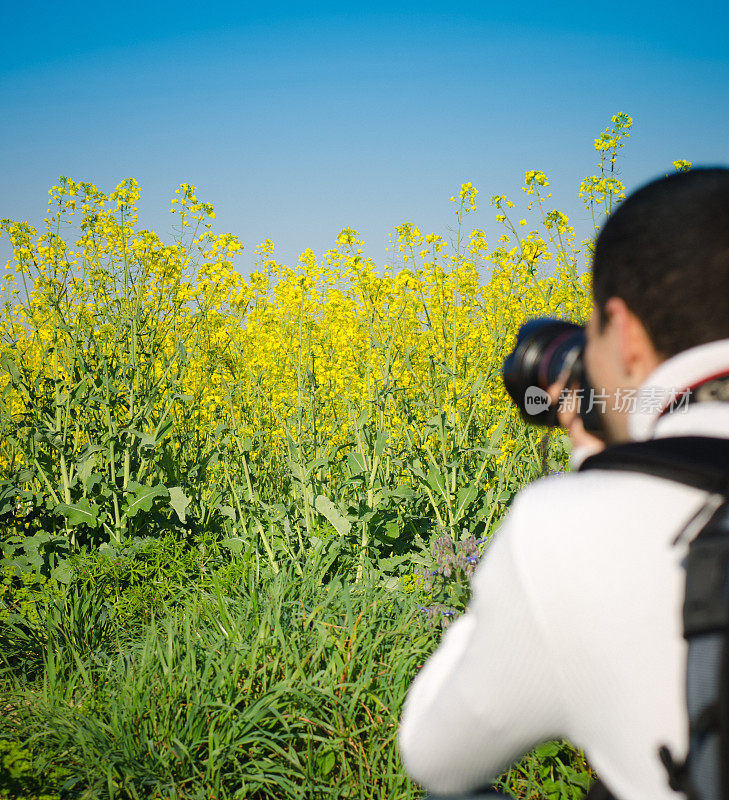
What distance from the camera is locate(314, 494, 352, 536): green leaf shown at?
3.19 meters

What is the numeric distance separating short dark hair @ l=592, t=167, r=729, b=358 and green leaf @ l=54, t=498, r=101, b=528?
10.1 ft

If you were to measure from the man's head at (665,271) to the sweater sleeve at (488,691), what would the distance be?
0.22 m

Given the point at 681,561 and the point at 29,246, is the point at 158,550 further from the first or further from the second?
the point at 681,561

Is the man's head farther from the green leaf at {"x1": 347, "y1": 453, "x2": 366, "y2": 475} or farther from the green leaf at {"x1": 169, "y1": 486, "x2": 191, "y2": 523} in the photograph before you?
the green leaf at {"x1": 169, "y1": 486, "x2": 191, "y2": 523}

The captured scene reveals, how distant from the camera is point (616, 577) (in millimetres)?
609

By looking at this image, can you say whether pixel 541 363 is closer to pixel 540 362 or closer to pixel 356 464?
pixel 540 362

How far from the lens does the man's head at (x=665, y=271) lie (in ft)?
2.18

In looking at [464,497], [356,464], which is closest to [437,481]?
[464,497]

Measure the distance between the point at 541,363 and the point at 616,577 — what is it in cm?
52

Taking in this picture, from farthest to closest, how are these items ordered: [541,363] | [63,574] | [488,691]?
[63,574]
[541,363]
[488,691]

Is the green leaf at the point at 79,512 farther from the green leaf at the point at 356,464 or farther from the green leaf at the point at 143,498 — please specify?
the green leaf at the point at 356,464

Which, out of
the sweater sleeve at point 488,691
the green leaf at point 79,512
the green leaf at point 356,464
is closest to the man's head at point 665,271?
the sweater sleeve at point 488,691

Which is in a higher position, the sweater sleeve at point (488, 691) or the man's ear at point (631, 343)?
the man's ear at point (631, 343)

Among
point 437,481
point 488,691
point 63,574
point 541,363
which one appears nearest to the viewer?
point 488,691
